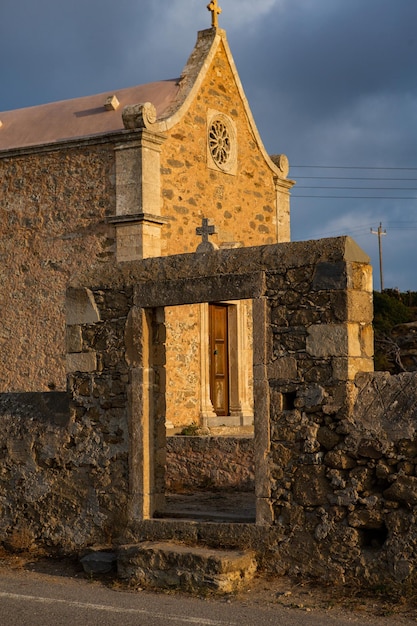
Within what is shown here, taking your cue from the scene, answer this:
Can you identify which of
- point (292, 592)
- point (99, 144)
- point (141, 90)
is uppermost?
point (141, 90)

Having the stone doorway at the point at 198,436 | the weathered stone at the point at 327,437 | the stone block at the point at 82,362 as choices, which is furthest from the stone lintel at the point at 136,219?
the weathered stone at the point at 327,437

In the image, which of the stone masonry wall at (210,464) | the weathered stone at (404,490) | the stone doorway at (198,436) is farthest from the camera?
the stone masonry wall at (210,464)

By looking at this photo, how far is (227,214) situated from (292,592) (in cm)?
923

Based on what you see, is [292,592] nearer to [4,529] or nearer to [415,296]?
[4,529]

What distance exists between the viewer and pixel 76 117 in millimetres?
14602

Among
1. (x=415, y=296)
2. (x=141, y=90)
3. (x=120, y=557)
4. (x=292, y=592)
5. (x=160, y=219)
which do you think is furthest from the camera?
(x=415, y=296)

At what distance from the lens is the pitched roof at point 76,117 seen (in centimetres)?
1416

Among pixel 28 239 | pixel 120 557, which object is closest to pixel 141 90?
pixel 28 239

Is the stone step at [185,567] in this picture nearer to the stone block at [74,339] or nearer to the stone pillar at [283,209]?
the stone block at [74,339]

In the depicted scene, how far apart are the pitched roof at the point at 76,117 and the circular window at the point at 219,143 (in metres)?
0.88

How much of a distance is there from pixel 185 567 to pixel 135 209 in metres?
7.35

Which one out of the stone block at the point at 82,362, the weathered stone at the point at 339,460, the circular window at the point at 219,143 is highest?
the circular window at the point at 219,143

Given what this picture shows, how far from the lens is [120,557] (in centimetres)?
717

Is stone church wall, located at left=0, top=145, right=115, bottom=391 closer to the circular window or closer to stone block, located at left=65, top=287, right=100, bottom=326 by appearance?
the circular window
